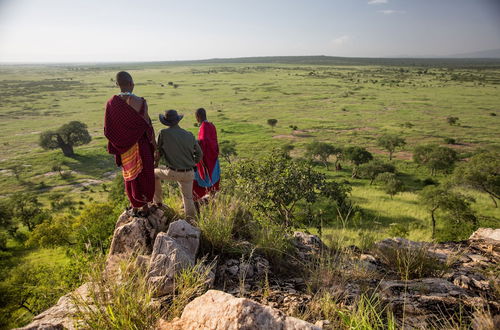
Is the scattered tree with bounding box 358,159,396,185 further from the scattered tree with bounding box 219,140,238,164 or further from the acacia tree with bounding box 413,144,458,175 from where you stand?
the scattered tree with bounding box 219,140,238,164

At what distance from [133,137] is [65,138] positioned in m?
57.8

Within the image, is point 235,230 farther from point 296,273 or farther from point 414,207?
point 414,207

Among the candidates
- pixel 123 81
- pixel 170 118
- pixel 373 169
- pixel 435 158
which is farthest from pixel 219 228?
pixel 435 158

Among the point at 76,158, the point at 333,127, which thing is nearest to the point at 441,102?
the point at 333,127

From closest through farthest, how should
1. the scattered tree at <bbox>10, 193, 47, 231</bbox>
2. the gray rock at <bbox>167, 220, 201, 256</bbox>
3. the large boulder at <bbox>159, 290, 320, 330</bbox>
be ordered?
1. the large boulder at <bbox>159, 290, 320, 330</bbox>
2. the gray rock at <bbox>167, 220, 201, 256</bbox>
3. the scattered tree at <bbox>10, 193, 47, 231</bbox>

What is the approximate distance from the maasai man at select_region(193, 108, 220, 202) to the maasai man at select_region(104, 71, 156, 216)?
1.65 m

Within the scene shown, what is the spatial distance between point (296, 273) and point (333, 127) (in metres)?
61.1

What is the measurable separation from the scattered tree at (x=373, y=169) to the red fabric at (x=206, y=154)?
35457 millimetres

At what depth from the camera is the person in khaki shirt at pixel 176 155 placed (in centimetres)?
518

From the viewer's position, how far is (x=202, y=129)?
653 centimetres

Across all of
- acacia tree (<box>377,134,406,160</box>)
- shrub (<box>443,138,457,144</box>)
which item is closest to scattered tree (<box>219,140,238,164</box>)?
acacia tree (<box>377,134,406,160</box>)

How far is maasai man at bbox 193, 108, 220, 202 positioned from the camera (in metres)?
6.56

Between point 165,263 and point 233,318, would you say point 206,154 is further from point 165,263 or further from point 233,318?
point 233,318

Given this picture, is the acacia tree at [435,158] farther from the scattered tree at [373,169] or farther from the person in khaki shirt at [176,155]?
the person in khaki shirt at [176,155]
